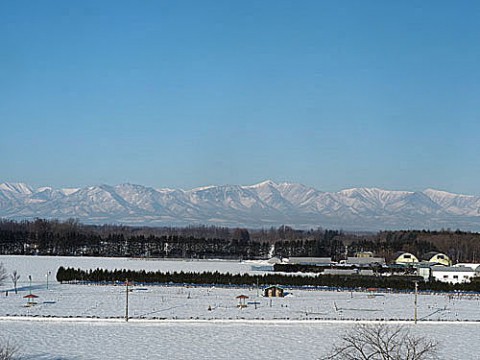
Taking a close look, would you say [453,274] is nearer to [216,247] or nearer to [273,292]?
[273,292]

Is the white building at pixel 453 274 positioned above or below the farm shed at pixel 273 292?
above

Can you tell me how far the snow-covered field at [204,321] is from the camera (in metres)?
22.5

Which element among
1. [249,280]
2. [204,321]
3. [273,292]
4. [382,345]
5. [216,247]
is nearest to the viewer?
[382,345]

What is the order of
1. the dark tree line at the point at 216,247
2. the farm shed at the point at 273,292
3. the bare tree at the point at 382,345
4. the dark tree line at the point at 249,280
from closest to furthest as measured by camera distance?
1. the bare tree at the point at 382,345
2. the farm shed at the point at 273,292
3. the dark tree line at the point at 249,280
4. the dark tree line at the point at 216,247

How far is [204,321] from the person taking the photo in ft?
92.0

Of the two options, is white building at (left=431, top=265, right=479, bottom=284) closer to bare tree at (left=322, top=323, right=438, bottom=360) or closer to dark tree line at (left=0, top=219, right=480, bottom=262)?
bare tree at (left=322, top=323, right=438, bottom=360)

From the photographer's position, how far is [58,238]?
87625mm

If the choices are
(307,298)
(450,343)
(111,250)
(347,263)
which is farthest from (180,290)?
(111,250)

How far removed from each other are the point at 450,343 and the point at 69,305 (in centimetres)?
1728

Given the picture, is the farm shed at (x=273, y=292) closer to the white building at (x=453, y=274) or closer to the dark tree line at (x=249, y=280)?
the dark tree line at (x=249, y=280)

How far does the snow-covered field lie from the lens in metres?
22.5

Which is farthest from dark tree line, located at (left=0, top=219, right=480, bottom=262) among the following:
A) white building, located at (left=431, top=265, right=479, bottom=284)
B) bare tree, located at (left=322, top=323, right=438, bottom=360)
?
bare tree, located at (left=322, top=323, right=438, bottom=360)

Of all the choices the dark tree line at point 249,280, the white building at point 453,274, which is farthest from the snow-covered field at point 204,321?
the white building at point 453,274

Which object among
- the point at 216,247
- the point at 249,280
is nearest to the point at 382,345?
the point at 249,280
